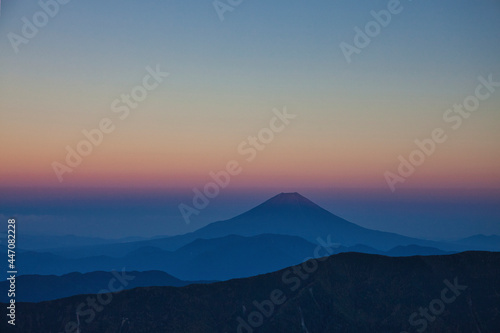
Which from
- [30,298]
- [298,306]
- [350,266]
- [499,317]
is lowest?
[499,317]

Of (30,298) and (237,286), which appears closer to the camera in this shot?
(237,286)

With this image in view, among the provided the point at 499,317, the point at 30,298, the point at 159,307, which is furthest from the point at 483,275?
the point at 30,298

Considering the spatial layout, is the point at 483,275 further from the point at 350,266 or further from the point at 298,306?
the point at 298,306

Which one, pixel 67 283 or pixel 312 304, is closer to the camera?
pixel 312 304

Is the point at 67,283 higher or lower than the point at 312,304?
higher

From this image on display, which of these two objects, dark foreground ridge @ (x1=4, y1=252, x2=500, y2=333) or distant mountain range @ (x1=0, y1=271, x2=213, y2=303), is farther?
distant mountain range @ (x1=0, y1=271, x2=213, y2=303)
